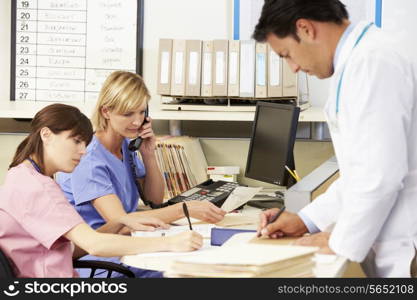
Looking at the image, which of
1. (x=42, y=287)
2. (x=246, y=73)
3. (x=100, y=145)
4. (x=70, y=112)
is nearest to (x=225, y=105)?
(x=246, y=73)

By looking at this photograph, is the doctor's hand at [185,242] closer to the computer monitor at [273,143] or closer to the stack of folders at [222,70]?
the computer monitor at [273,143]

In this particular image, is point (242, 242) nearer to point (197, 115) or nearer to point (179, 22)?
point (197, 115)

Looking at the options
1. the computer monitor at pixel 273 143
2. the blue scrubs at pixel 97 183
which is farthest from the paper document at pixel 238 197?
the blue scrubs at pixel 97 183

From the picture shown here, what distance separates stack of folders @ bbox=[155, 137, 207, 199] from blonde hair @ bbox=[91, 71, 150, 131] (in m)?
0.66

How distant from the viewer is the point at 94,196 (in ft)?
8.69

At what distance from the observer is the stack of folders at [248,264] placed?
1.39 metres

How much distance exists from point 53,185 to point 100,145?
26.8 inches

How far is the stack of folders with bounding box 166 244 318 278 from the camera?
4.55ft

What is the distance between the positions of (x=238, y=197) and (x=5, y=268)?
1.18 meters

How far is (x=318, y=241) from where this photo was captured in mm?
1769

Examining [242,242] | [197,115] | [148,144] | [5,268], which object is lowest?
[5,268]

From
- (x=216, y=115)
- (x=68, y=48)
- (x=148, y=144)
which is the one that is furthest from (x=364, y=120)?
(x=68, y=48)

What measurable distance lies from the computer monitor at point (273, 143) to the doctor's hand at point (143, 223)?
2.17ft

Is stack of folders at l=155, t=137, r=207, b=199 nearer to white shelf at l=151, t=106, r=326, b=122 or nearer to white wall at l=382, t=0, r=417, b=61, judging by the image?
white shelf at l=151, t=106, r=326, b=122
